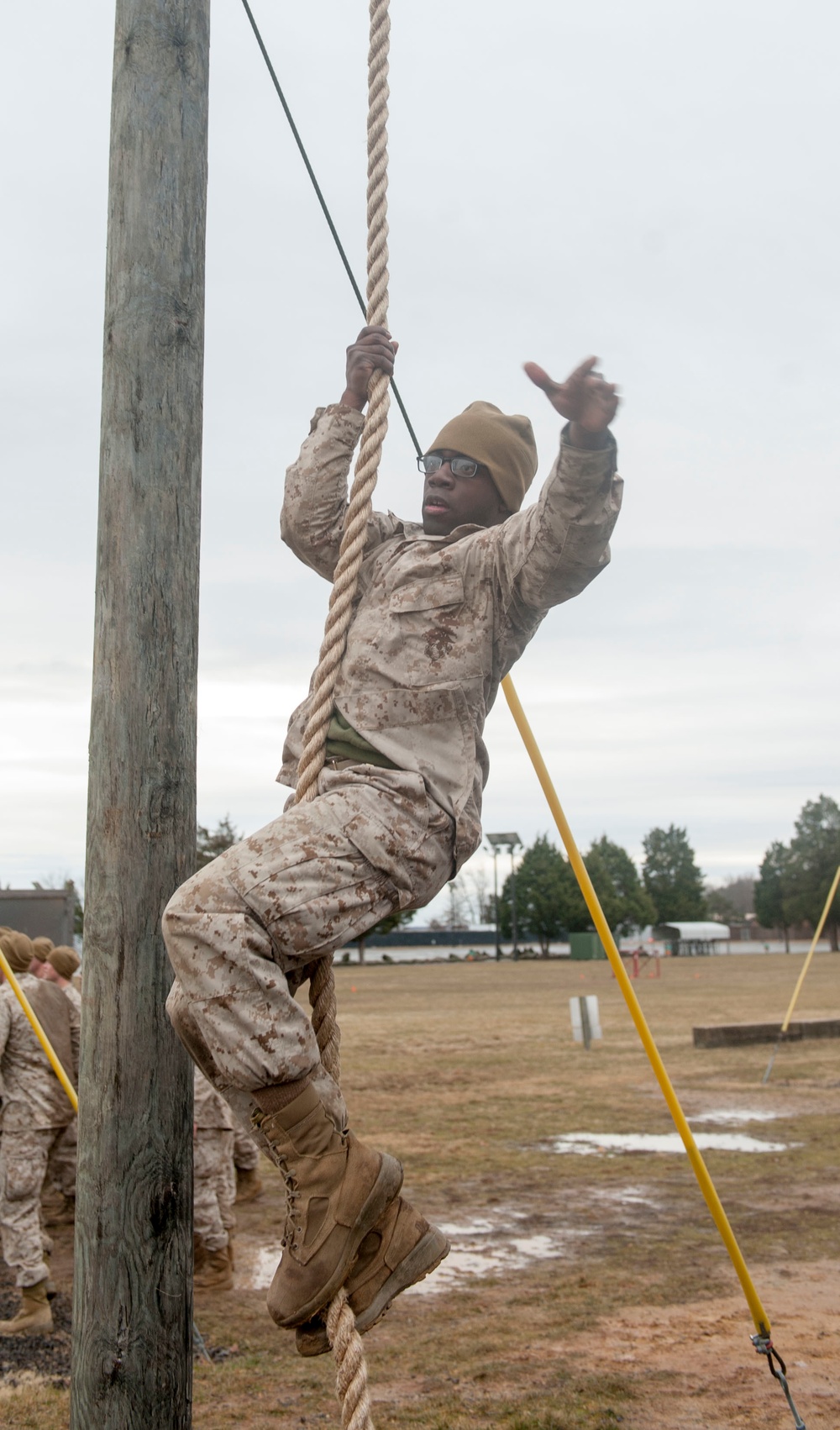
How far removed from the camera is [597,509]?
8.39ft

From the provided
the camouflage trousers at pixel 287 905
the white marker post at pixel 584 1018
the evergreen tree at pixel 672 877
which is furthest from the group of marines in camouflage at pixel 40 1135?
the evergreen tree at pixel 672 877

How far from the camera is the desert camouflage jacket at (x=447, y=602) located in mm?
2582

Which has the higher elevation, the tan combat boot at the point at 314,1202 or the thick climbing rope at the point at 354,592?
the thick climbing rope at the point at 354,592

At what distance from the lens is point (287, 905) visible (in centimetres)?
234

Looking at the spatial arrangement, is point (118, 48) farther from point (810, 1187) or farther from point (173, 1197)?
point (810, 1187)

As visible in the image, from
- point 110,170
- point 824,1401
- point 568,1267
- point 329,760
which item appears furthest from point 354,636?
point 568,1267

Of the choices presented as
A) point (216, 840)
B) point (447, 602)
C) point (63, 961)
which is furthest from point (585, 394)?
point (216, 840)

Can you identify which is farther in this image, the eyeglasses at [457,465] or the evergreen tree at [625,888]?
the evergreen tree at [625,888]

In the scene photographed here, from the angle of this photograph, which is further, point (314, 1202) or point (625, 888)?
point (625, 888)

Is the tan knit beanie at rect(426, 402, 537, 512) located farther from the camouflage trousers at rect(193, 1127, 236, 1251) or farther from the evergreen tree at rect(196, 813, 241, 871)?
the evergreen tree at rect(196, 813, 241, 871)

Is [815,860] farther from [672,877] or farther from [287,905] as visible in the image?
[287,905]

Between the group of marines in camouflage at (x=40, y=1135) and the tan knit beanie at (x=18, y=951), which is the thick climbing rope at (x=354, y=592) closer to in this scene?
the group of marines in camouflage at (x=40, y=1135)

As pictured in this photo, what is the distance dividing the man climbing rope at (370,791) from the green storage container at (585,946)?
57415 millimetres

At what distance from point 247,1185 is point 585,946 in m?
52.3
